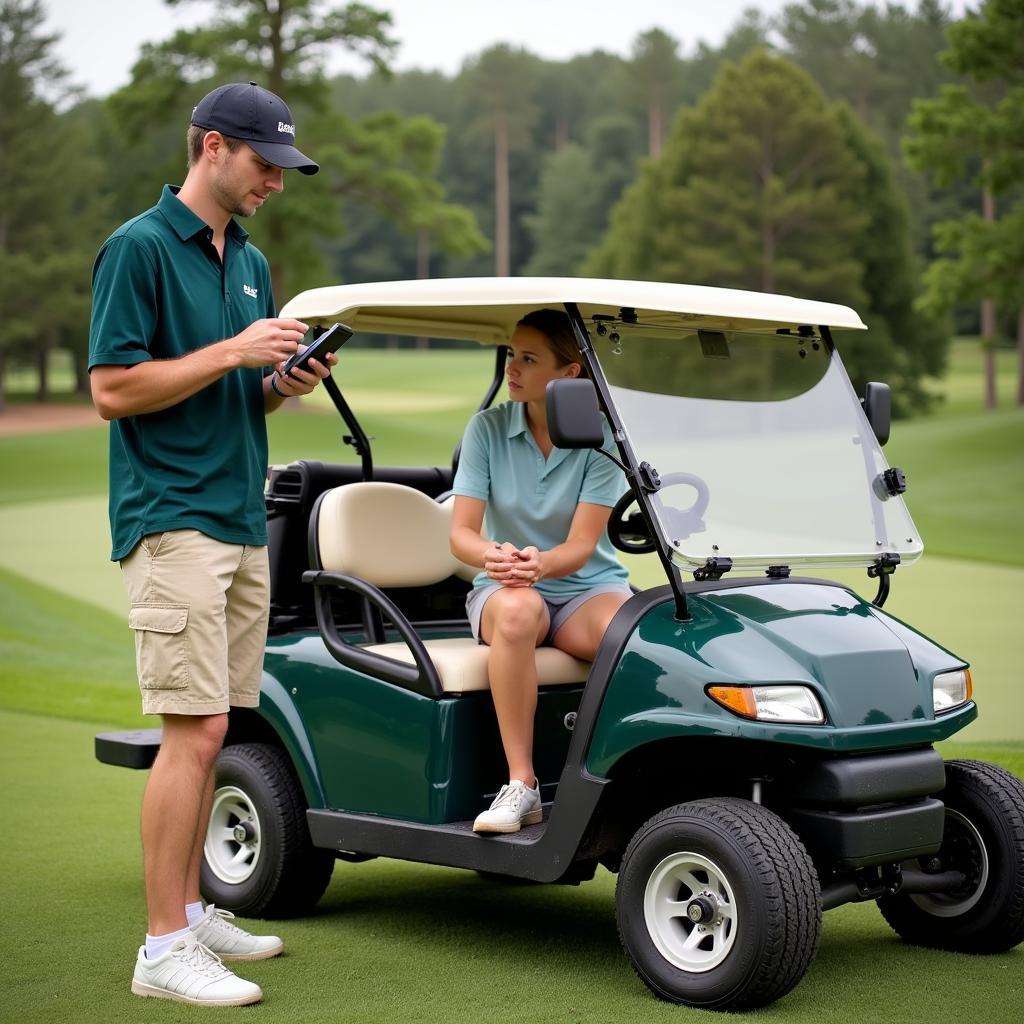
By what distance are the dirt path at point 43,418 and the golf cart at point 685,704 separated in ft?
100

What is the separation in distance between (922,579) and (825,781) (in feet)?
33.2

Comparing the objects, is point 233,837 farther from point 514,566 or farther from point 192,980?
point 514,566

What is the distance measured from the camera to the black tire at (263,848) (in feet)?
14.9

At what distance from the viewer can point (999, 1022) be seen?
3.48 m

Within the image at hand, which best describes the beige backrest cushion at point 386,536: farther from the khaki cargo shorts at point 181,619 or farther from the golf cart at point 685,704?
the khaki cargo shorts at point 181,619

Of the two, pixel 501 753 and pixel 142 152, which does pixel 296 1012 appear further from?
pixel 142 152

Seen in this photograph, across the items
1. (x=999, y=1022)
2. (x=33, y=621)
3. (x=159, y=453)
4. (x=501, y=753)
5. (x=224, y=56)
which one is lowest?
(x=33, y=621)

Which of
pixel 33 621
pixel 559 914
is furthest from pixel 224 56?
pixel 559 914

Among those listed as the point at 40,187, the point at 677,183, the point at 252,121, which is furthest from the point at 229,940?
the point at 40,187

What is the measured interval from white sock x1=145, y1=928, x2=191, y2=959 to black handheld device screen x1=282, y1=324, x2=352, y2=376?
1330 millimetres

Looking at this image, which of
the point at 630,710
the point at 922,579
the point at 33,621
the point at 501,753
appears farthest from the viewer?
the point at 922,579

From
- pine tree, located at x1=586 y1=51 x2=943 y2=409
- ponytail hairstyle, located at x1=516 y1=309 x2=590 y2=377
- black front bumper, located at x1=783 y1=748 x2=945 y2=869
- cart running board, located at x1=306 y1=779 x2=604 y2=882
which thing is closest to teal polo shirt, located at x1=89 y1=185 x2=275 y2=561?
ponytail hairstyle, located at x1=516 y1=309 x2=590 y2=377

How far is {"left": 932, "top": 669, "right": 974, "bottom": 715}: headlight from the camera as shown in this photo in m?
3.84

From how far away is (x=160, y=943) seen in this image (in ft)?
12.2
